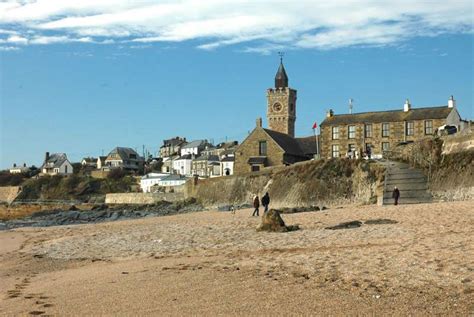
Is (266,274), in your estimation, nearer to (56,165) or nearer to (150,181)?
(150,181)

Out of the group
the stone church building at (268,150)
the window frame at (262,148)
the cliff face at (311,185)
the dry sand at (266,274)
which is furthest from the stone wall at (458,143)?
the window frame at (262,148)

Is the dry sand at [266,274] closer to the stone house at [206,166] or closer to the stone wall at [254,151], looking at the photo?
the stone wall at [254,151]

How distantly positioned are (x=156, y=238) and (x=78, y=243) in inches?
124

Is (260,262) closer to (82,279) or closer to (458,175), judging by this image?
(82,279)

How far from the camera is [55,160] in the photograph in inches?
5113

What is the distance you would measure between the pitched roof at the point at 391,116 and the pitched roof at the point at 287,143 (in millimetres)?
5760

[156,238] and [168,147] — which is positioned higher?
[168,147]

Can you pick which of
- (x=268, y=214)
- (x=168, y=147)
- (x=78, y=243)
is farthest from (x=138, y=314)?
(x=168, y=147)

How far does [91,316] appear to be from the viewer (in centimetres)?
900

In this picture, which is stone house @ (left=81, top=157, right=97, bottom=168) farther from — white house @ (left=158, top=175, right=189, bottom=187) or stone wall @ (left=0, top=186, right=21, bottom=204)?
white house @ (left=158, top=175, right=189, bottom=187)

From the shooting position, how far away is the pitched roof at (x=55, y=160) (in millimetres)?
125062

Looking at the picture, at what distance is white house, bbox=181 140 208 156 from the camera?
125 metres

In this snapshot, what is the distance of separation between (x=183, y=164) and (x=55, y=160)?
1349 inches

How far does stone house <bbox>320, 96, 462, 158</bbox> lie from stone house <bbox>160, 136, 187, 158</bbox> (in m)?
91.7
